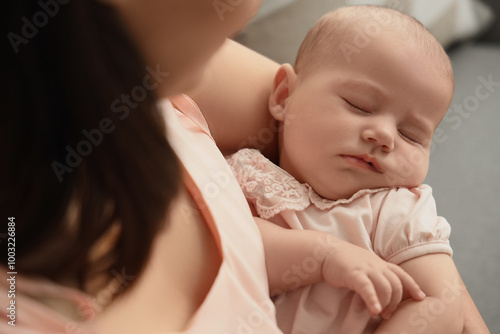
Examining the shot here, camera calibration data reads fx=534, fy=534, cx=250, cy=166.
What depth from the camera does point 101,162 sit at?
18.6 inches

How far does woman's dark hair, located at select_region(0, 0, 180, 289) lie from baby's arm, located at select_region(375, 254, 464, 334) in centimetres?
38

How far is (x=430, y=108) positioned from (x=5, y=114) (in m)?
0.67

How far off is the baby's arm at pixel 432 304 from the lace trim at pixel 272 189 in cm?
14

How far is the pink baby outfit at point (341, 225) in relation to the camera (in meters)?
0.77

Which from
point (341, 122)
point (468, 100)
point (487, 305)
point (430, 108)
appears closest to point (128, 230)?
point (341, 122)

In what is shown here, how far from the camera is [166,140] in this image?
53 cm

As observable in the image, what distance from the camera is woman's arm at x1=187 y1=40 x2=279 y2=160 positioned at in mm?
938
